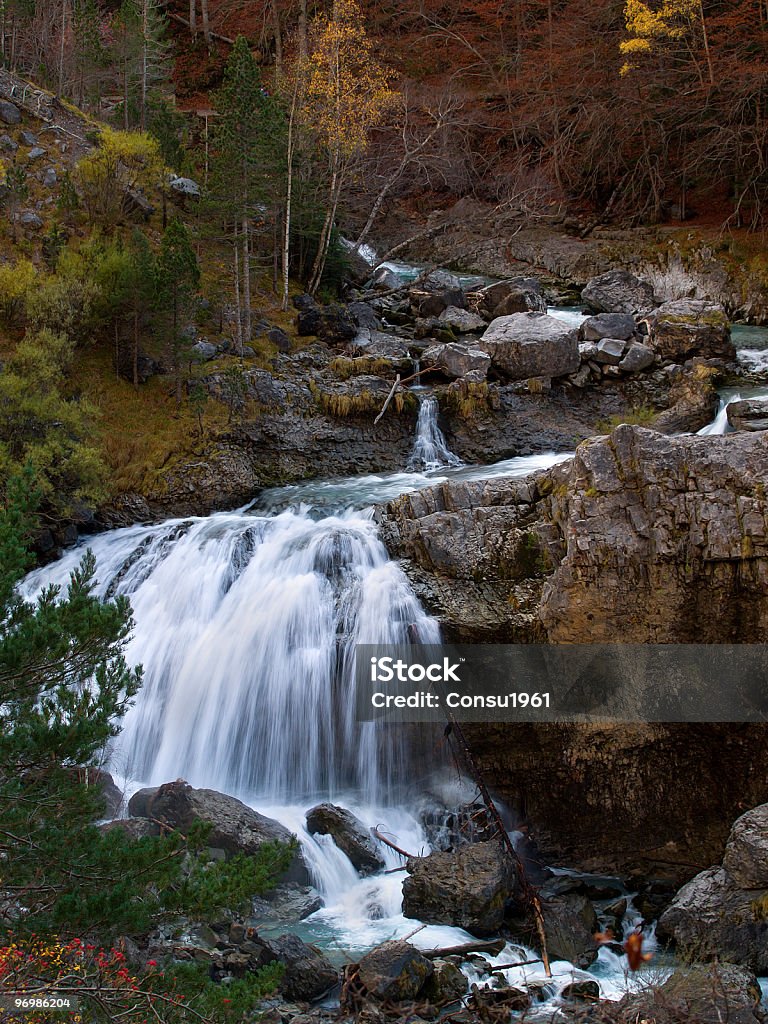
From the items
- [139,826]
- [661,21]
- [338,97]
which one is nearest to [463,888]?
[139,826]

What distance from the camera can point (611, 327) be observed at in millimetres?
21094

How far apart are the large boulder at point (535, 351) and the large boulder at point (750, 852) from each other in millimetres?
12420

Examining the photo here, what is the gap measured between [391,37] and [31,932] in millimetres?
42700

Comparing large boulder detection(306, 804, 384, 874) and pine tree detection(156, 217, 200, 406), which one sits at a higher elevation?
pine tree detection(156, 217, 200, 406)

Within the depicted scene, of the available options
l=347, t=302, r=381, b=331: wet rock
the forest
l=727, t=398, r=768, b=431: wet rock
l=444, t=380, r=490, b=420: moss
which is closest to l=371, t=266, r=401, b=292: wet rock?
the forest

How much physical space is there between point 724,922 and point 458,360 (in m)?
13.8

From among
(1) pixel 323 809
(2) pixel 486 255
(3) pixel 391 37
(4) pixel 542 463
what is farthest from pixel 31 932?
(3) pixel 391 37

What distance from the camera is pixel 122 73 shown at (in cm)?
3103

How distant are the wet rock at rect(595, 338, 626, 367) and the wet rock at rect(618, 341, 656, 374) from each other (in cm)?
16

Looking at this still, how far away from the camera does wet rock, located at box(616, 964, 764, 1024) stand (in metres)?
7.71

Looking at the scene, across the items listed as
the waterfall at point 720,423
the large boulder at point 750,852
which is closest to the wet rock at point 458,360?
the waterfall at point 720,423

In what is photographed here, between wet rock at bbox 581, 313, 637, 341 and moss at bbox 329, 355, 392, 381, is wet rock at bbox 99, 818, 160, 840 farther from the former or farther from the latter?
wet rock at bbox 581, 313, 637, 341

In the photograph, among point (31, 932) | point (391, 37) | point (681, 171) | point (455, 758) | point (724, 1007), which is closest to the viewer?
point (31, 932)

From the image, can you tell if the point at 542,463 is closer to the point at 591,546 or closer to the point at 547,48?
the point at 591,546
